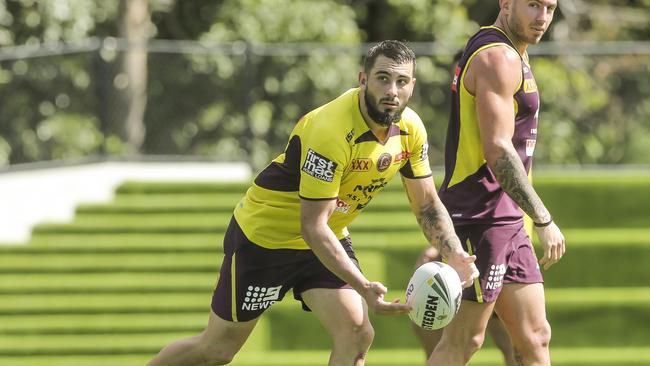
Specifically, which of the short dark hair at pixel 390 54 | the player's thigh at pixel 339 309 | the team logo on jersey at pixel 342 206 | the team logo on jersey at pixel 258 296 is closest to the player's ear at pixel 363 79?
the short dark hair at pixel 390 54

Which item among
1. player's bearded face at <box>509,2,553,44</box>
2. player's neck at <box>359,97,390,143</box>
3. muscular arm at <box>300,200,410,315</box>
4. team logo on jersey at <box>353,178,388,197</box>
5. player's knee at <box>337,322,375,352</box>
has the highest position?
player's bearded face at <box>509,2,553,44</box>

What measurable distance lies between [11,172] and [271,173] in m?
6.17

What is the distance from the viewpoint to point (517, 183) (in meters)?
5.74

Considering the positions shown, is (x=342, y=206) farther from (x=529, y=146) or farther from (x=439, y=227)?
(x=529, y=146)

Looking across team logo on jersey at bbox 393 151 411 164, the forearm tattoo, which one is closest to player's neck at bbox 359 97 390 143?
team logo on jersey at bbox 393 151 411 164

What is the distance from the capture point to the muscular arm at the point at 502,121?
5723mm

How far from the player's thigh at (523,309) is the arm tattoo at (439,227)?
1.02ft

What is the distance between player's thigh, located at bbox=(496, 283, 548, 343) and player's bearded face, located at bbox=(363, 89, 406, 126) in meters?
0.92

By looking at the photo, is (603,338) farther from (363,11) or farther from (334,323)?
(363,11)

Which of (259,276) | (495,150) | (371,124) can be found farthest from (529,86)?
(259,276)

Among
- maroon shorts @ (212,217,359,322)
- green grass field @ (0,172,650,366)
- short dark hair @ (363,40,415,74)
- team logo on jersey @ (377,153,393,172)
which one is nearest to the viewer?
short dark hair @ (363,40,415,74)

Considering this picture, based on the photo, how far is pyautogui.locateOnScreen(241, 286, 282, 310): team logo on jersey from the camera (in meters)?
6.17

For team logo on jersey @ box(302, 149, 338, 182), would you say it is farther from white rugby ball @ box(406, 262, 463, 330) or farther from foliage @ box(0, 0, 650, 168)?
foliage @ box(0, 0, 650, 168)

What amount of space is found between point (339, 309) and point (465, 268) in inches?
24.6
